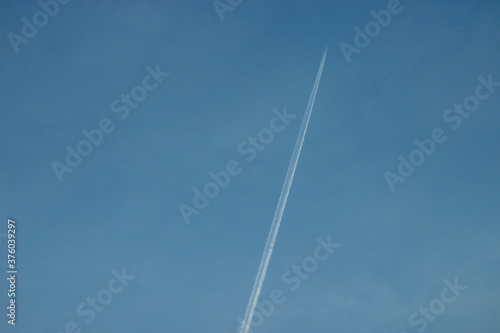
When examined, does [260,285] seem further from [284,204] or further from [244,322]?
[284,204]

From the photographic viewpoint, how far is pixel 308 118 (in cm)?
3422

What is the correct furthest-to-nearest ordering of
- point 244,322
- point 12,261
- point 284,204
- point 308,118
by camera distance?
point 244,322 < point 284,204 < point 308,118 < point 12,261

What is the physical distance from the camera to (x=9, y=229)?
1150 inches

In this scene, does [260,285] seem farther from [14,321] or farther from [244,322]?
[14,321]

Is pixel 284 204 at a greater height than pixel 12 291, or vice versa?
pixel 284 204

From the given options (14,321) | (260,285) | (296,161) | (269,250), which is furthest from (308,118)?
(14,321)

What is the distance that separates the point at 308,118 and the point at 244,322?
19327 mm

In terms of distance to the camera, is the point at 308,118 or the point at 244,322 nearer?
the point at 308,118

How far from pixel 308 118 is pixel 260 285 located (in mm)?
15398

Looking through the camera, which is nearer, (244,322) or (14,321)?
(14,321)

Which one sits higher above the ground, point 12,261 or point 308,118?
point 308,118

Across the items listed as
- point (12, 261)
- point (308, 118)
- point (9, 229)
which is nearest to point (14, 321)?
point (12, 261)

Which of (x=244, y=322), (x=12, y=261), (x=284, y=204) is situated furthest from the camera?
(x=244, y=322)

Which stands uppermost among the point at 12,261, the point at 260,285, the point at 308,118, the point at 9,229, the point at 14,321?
the point at 308,118
